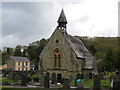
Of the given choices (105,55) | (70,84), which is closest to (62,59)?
(70,84)

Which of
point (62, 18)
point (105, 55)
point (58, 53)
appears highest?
point (62, 18)

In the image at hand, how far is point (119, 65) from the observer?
49156mm

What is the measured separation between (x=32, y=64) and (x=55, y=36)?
52.2 metres

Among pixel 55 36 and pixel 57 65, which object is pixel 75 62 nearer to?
pixel 57 65

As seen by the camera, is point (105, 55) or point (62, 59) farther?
point (105, 55)

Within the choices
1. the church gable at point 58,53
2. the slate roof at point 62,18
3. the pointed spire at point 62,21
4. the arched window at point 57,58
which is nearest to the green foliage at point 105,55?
the pointed spire at point 62,21

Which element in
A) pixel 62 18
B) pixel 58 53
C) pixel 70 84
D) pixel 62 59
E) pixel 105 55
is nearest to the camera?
pixel 70 84

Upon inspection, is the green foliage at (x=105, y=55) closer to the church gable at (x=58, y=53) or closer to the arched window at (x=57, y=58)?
the church gable at (x=58, y=53)

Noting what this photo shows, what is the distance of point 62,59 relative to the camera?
34500mm

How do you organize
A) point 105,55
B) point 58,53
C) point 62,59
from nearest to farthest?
1. point 62,59
2. point 58,53
3. point 105,55

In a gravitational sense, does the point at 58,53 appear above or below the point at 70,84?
above

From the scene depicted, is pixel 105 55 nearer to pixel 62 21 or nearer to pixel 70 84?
pixel 62 21

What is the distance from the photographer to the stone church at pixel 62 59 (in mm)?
33497

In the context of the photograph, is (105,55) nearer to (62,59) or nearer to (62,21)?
(62,21)
